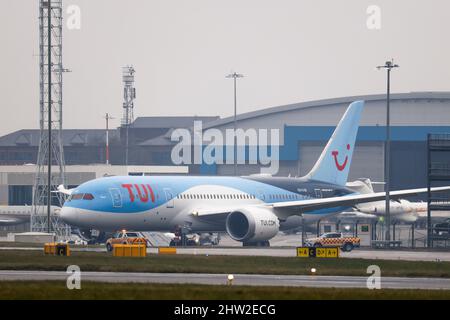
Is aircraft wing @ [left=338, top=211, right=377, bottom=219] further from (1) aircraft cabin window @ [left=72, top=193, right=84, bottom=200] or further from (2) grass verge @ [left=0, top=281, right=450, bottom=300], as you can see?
(2) grass verge @ [left=0, top=281, right=450, bottom=300]

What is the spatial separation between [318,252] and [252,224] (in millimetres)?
17479

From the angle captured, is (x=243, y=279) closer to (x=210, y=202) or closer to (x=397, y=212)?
(x=210, y=202)

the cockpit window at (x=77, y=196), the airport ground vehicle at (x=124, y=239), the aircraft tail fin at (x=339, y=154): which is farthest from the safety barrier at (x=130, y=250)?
the aircraft tail fin at (x=339, y=154)

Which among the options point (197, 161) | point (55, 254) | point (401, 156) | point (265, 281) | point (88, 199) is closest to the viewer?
point (265, 281)

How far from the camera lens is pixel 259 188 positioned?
82375mm

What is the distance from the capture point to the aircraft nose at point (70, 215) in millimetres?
72438

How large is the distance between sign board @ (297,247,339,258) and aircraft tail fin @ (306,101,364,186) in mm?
28713

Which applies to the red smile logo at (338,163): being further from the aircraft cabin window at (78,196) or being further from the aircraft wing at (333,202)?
the aircraft cabin window at (78,196)

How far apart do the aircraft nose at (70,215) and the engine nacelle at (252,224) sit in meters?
10.8

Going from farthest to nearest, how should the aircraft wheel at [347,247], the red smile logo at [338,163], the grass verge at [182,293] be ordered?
the red smile logo at [338,163], the aircraft wheel at [347,247], the grass verge at [182,293]

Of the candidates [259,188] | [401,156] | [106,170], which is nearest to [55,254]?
[259,188]
